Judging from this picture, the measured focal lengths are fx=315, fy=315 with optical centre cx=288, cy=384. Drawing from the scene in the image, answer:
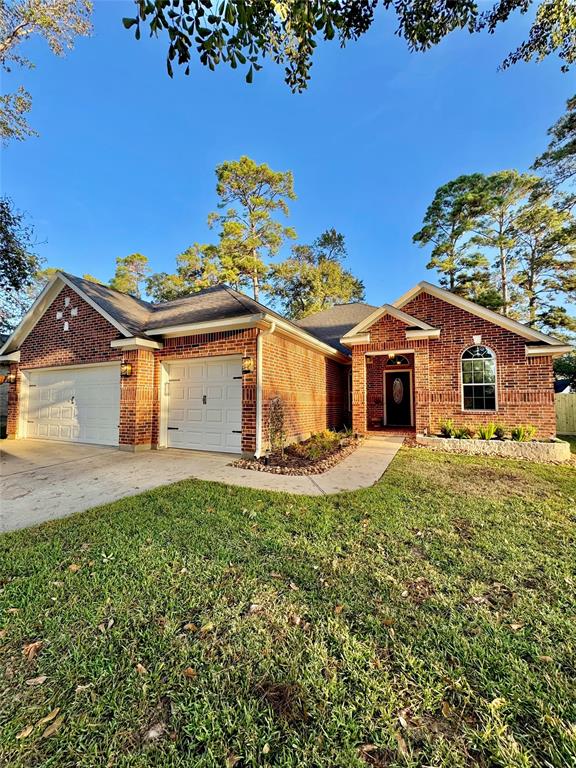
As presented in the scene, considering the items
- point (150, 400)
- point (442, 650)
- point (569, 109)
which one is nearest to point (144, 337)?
point (150, 400)

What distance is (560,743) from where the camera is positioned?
4.58ft

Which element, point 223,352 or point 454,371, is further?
point 454,371

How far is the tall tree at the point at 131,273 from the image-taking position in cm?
2767

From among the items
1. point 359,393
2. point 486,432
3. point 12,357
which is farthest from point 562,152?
point 12,357

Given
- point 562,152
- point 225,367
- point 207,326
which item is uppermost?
point 562,152

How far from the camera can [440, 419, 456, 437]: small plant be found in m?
9.03

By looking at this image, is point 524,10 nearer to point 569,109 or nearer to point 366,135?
point 366,135

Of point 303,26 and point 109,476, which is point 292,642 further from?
point 303,26

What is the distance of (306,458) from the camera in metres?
7.26

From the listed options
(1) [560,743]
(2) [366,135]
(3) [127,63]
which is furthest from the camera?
(2) [366,135]

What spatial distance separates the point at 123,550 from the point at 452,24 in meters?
7.13

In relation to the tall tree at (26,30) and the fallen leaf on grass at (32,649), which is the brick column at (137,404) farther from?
the tall tree at (26,30)

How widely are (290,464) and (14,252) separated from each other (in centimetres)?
1101

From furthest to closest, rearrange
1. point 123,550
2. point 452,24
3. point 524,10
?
point 524,10 → point 452,24 → point 123,550
